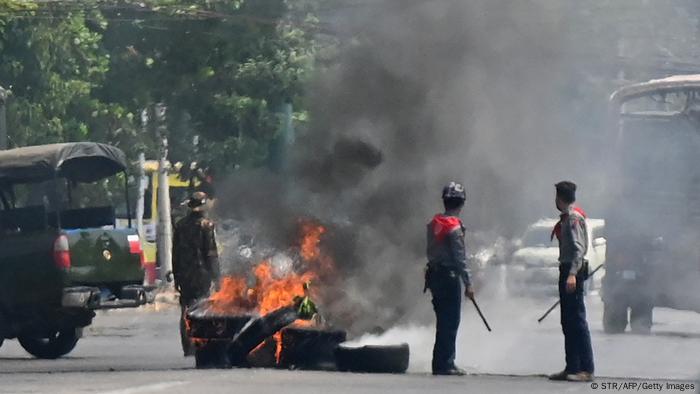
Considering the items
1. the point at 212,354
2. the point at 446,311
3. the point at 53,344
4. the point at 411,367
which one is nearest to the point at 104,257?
the point at 53,344

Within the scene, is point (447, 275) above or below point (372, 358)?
above

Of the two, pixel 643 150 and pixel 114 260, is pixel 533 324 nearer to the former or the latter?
pixel 643 150

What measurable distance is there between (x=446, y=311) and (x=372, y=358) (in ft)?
2.39

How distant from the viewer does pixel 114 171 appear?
22.0m

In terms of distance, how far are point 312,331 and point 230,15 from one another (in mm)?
16542

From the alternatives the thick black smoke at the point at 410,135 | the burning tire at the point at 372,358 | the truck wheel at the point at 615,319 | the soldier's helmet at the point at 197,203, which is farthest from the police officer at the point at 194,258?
the truck wheel at the point at 615,319

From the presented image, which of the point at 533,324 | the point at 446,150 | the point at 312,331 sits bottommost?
the point at 533,324

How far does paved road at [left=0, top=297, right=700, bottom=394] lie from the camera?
14.3 m

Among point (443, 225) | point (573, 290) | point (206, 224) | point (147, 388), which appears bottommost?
point (147, 388)

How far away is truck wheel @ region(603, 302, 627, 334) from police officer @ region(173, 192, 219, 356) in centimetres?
676

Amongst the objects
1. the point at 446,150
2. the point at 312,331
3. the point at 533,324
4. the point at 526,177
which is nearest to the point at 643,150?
the point at 533,324

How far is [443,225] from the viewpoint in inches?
610

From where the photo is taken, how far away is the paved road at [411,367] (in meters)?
14.3

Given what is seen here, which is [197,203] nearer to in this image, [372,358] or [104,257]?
[104,257]
